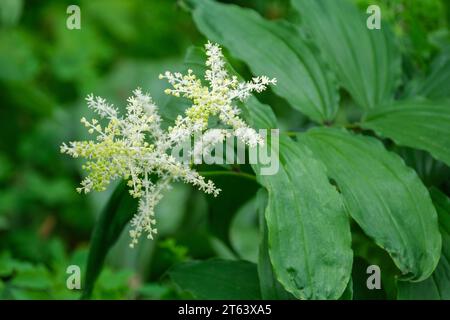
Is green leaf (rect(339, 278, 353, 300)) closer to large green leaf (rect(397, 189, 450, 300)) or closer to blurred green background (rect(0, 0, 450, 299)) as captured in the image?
large green leaf (rect(397, 189, 450, 300))

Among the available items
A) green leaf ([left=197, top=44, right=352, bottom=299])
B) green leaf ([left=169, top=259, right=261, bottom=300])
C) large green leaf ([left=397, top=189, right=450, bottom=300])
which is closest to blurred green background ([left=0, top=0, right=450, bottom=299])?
green leaf ([left=169, top=259, right=261, bottom=300])

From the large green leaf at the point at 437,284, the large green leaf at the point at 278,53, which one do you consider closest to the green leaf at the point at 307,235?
the large green leaf at the point at 437,284

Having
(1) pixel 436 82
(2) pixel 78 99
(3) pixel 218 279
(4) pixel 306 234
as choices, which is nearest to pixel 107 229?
(3) pixel 218 279

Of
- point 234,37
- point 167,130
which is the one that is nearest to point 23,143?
point 234,37

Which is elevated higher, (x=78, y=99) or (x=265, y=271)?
(x=78, y=99)

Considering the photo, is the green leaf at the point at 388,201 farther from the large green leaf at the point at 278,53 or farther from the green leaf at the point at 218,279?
the green leaf at the point at 218,279

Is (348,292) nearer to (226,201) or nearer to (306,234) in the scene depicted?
(306,234)

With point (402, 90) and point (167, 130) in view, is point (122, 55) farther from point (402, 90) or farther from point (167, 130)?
point (167, 130)
